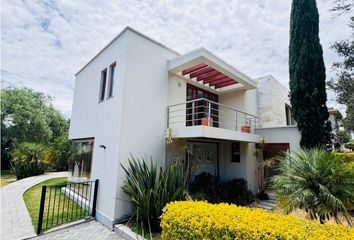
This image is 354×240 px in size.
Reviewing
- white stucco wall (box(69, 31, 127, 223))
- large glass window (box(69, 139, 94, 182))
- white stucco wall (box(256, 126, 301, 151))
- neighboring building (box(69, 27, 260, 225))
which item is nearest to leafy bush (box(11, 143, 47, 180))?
neighboring building (box(69, 27, 260, 225))

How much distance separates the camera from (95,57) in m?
11.1

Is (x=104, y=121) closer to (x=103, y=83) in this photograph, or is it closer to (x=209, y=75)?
(x=103, y=83)

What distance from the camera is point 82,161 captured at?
35.6 feet

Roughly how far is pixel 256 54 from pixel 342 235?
11.7m

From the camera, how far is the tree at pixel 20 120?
74.1ft

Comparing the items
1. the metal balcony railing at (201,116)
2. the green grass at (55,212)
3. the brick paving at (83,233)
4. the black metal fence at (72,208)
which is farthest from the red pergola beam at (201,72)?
the green grass at (55,212)

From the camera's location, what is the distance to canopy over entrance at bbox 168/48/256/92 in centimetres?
895

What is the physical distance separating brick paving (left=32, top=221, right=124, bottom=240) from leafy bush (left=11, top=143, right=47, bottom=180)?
14.6 m

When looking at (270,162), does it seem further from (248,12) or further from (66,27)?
(66,27)

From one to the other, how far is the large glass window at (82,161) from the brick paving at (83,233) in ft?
9.94

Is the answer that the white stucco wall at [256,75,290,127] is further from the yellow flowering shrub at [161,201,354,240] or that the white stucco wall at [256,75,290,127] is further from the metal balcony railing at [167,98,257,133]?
the yellow flowering shrub at [161,201,354,240]

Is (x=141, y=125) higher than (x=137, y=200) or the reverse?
higher

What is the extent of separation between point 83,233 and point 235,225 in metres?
5.70

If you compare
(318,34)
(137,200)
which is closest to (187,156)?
(137,200)
